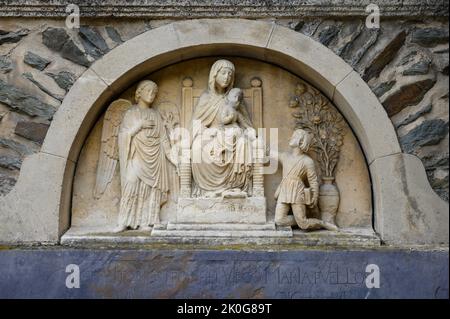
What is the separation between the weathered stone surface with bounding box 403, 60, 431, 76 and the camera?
510cm

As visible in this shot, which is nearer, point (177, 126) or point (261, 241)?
point (261, 241)

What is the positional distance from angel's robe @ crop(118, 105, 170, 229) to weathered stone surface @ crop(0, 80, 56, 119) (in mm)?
761

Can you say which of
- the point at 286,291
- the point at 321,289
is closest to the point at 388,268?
the point at 321,289

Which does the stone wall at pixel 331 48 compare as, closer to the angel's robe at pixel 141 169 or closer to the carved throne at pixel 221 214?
the angel's robe at pixel 141 169

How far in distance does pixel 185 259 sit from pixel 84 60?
2211mm

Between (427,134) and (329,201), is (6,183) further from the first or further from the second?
(427,134)

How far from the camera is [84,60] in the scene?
521cm

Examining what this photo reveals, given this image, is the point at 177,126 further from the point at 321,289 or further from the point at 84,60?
the point at 321,289

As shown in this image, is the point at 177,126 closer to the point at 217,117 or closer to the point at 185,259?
the point at 217,117

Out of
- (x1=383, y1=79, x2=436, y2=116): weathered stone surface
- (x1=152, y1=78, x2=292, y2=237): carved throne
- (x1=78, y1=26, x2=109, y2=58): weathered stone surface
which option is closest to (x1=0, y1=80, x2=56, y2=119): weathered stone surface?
(x1=78, y1=26, x2=109, y2=58): weathered stone surface

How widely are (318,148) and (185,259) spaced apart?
1803mm
